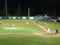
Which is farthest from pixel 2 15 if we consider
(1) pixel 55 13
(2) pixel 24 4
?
(1) pixel 55 13

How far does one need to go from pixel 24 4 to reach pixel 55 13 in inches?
446

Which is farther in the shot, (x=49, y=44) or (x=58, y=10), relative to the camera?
(x=58, y=10)

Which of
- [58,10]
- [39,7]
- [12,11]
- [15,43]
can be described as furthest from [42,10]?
[15,43]

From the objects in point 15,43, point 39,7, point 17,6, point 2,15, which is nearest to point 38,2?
point 39,7

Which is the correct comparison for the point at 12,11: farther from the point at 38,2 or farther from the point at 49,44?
the point at 49,44

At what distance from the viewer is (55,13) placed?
64312 mm

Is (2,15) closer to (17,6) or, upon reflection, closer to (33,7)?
(17,6)

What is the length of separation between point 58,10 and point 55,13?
1.62m

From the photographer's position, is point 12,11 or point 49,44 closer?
point 49,44

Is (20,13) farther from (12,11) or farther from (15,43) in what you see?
(15,43)

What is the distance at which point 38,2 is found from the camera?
67.7 metres

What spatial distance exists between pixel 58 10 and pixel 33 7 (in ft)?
28.9

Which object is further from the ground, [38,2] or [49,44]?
[38,2]

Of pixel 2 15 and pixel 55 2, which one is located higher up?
pixel 55 2
